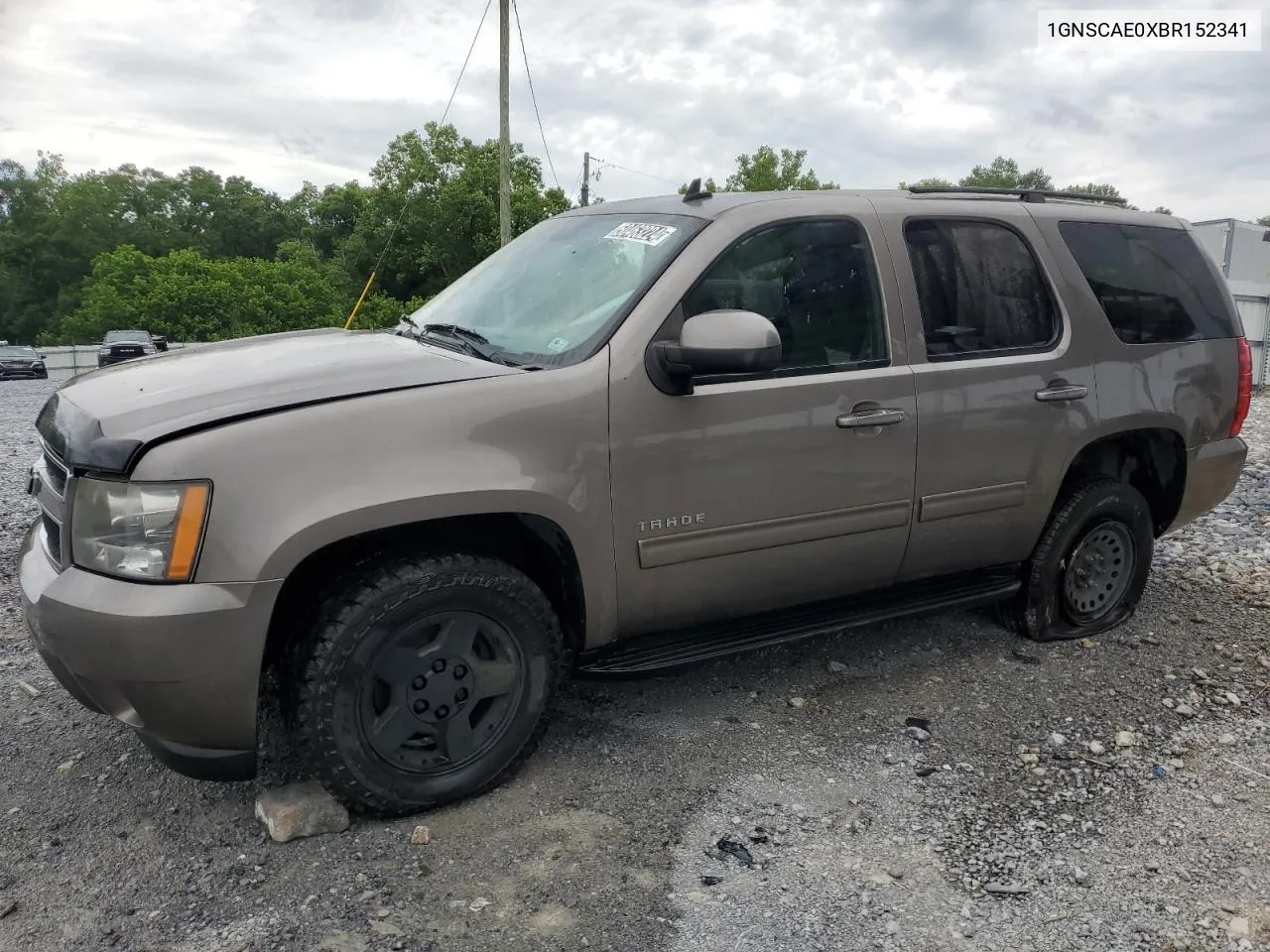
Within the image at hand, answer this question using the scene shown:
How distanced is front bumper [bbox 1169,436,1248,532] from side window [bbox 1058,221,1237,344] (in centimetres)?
51

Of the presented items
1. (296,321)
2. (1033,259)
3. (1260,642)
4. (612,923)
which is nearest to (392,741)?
(612,923)

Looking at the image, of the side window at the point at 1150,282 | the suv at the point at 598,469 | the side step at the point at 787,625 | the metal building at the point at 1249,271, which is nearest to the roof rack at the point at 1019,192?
the suv at the point at 598,469

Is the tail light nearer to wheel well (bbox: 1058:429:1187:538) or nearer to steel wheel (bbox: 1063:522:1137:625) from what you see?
wheel well (bbox: 1058:429:1187:538)

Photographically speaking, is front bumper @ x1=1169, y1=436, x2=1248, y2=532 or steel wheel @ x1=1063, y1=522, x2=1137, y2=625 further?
front bumper @ x1=1169, y1=436, x2=1248, y2=532

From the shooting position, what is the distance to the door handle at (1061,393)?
367 centimetres

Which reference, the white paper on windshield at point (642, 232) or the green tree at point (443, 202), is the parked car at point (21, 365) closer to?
the green tree at point (443, 202)

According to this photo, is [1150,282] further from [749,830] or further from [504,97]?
[504,97]

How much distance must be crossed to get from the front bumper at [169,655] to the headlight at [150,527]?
4 centimetres

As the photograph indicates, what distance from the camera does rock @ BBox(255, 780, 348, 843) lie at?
2.71 m

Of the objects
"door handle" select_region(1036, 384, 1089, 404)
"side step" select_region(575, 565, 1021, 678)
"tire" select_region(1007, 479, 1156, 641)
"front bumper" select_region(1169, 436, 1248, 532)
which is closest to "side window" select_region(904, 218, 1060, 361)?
"door handle" select_region(1036, 384, 1089, 404)

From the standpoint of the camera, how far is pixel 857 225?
3.42 metres

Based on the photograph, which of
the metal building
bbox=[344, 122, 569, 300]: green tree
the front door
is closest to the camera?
the front door

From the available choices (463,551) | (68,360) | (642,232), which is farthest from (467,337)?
(68,360)

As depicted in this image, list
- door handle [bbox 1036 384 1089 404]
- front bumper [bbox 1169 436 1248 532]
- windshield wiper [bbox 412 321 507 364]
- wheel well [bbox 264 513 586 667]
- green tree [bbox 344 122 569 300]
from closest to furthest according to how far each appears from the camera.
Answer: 1. wheel well [bbox 264 513 586 667]
2. windshield wiper [bbox 412 321 507 364]
3. door handle [bbox 1036 384 1089 404]
4. front bumper [bbox 1169 436 1248 532]
5. green tree [bbox 344 122 569 300]
